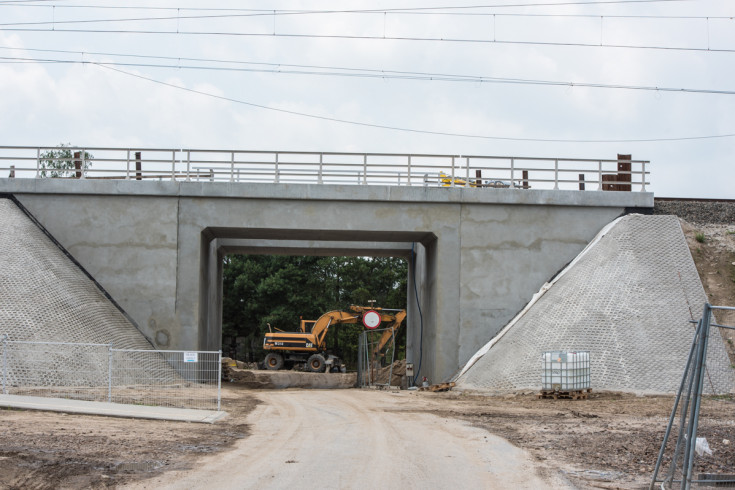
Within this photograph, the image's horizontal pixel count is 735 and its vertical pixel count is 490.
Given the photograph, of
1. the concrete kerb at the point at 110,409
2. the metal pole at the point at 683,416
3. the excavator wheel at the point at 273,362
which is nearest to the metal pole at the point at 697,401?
the metal pole at the point at 683,416

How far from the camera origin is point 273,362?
47219 mm

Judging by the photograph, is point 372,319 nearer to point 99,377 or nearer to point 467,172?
point 467,172

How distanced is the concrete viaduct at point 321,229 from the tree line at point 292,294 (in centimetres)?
3980

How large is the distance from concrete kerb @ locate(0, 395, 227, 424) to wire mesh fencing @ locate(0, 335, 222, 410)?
771 mm

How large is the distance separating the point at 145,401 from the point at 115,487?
1003cm

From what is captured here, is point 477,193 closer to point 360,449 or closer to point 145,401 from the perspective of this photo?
point 145,401

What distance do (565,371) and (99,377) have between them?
41.8ft

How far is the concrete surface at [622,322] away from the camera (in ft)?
75.5

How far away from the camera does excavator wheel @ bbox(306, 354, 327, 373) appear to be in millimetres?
45969

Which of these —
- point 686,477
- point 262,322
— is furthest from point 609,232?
point 262,322

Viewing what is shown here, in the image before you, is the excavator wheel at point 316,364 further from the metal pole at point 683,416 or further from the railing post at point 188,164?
the metal pole at point 683,416

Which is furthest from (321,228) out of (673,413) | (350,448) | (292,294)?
(292,294)

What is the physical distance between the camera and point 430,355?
29.9m

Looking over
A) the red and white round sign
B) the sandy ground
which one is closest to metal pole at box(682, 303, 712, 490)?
the sandy ground
